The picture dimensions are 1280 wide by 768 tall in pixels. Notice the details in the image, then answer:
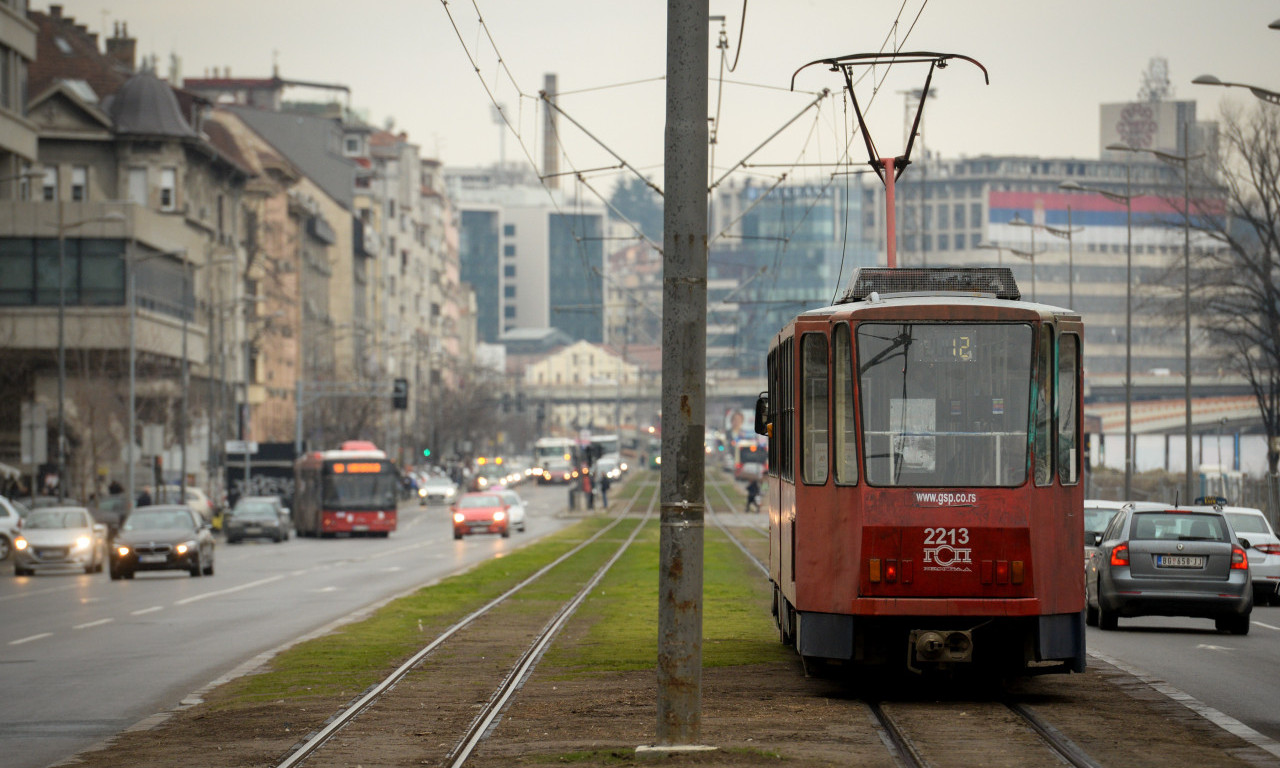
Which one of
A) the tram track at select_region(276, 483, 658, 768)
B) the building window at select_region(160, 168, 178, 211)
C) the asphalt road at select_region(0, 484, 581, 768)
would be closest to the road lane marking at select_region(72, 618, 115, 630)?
the asphalt road at select_region(0, 484, 581, 768)

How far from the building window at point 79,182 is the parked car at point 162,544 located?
45.1m

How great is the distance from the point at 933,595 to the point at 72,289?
59.5 meters

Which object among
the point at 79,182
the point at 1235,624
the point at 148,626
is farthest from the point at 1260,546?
the point at 79,182

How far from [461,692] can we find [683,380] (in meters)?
5.10

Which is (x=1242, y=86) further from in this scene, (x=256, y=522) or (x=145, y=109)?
(x=145, y=109)

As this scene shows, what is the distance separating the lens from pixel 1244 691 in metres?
15.5

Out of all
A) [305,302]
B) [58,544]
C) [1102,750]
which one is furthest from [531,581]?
[305,302]

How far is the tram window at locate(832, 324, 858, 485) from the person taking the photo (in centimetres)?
1391

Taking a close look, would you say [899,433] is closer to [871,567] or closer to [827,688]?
[871,567]

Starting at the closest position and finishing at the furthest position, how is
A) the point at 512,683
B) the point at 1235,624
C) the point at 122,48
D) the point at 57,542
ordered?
the point at 512,683, the point at 1235,624, the point at 57,542, the point at 122,48

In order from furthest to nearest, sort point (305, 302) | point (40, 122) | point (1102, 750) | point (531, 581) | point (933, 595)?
point (305, 302) < point (40, 122) < point (531, 581) < point (933, 595) < point (1102, 750)

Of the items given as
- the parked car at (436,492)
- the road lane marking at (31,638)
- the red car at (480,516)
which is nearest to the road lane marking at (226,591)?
the road lane marking at (31,638)

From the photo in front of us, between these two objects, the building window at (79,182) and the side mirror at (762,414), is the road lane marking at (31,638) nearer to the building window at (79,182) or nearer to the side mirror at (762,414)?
the side mirror at (762,414)

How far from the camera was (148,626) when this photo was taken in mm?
24469
